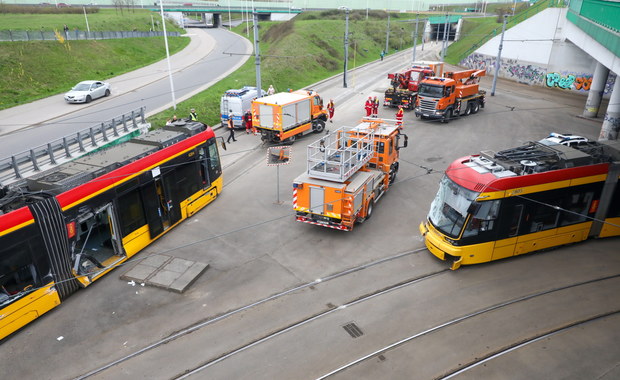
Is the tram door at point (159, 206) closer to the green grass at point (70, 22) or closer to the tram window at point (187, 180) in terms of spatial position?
the tram window at point (187, 180)

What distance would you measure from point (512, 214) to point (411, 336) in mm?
4876

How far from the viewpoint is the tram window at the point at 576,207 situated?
1264 centimetres

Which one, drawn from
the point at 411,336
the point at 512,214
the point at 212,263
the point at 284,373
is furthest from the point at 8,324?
the point at 512,214

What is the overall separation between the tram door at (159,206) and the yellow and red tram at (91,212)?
0.11 ft

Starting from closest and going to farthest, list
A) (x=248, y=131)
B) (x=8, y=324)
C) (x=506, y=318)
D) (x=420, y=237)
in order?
(x=8, y=324)
(x=506, y=318)
(x=420, y=237)
(x=248, y=131)

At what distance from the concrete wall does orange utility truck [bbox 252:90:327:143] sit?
86.8 feet

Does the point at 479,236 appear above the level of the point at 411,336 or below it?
above

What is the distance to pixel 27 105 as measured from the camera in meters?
29.7

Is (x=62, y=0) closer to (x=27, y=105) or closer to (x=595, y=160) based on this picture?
(x=27, y=105)

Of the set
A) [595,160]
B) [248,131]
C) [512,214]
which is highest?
[595,160]

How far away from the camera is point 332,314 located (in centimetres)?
1052

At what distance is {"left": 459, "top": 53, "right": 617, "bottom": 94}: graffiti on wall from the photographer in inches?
1513

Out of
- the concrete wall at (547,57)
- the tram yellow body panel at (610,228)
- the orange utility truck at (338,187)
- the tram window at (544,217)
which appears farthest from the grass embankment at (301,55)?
the tram yellow body panel at (610,228)

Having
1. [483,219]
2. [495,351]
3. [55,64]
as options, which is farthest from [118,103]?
[495,351]
